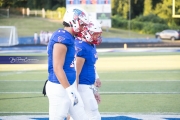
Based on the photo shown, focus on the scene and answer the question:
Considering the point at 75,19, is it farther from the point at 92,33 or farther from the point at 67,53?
the point at 92,33

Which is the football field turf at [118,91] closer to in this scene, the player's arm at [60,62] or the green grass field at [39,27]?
the player's arm at [60,62]

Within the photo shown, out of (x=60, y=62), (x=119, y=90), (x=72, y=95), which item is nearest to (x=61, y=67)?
(x=60, y=62)

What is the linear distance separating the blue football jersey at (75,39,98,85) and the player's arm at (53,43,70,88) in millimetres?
949

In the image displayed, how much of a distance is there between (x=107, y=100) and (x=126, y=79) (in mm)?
3912

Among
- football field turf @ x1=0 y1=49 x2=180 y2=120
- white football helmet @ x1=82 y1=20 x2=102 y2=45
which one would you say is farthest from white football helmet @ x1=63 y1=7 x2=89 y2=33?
football field turf @ x1=0 y1=49 x2=180 y2=120

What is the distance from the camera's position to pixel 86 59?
615 cm

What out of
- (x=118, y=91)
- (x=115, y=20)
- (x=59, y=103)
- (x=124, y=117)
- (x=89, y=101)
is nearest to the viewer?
(x=59, y=103)

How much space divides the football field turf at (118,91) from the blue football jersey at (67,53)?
3.32 metres

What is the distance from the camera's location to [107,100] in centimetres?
1011

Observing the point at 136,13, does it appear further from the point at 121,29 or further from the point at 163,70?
the point at 163,70

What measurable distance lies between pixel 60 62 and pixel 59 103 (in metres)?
0.43

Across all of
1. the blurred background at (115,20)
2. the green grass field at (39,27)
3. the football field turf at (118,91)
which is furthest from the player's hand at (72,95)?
the green grass field at (39,27)

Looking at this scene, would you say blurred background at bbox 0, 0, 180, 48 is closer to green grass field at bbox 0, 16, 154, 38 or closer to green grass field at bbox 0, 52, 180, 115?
green grass field at bbox 0, 16, 154, 38

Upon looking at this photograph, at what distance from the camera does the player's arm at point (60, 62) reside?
512cm
